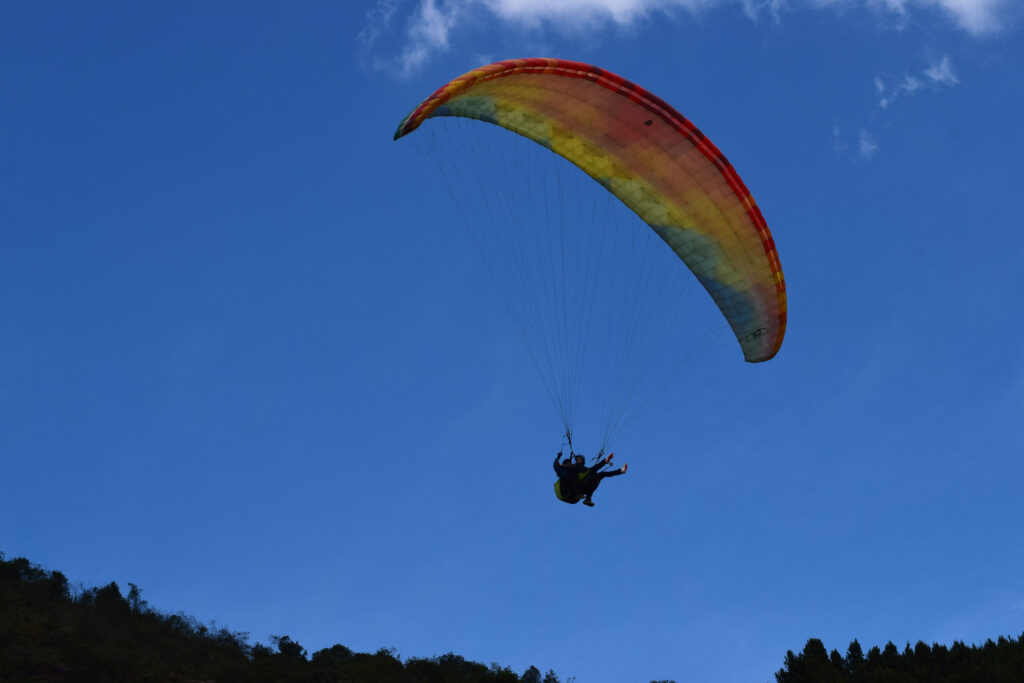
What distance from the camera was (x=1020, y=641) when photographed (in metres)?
37.3

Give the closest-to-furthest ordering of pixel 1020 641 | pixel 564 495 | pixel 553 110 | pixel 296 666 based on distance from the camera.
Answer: pixel 564 495
pixel 553 110
pixel 1020 641
pixel 296 666

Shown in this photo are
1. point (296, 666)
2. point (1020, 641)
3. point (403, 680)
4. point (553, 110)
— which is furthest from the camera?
point (296, 666)

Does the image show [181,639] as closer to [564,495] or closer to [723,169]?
[564,495]

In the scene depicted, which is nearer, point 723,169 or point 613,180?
point 723,169

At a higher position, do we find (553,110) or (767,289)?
(553,110)

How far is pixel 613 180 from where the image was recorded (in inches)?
1006

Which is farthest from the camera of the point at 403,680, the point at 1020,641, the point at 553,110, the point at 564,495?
the point at 403,680

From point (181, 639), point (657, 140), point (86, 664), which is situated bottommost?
point (86, 664)

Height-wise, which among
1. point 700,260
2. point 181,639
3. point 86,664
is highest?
point 700,260

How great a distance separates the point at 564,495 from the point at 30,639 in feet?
84.9

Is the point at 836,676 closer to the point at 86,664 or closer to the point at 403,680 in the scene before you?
the point at 403,680

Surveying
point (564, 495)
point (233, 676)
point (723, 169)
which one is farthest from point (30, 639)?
point (723, 169)

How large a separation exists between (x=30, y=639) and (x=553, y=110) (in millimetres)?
28872

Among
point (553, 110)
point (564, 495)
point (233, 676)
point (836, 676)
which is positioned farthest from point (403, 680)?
point (553, 110)
